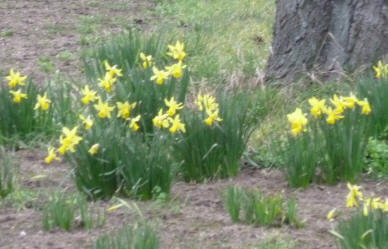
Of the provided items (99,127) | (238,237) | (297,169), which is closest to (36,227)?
(99,127)

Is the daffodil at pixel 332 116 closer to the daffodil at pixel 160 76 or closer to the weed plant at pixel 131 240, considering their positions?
the daffodil at pixel 160 76

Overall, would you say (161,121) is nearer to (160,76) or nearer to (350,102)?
(160,76)

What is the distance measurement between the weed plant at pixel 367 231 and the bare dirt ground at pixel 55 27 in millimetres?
4184

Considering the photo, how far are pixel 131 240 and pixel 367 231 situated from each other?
35.2 inches

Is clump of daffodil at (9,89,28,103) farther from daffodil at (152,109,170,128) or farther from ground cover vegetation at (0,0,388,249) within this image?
daffodil at (152,109,170,128)

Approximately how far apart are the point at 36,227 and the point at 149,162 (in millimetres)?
632

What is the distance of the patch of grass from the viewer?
24.8ft

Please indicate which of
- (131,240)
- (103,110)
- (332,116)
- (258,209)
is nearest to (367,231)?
(258,209)

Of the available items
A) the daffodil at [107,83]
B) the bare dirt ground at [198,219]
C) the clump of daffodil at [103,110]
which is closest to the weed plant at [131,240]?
the bare dirt ground at [198,219]

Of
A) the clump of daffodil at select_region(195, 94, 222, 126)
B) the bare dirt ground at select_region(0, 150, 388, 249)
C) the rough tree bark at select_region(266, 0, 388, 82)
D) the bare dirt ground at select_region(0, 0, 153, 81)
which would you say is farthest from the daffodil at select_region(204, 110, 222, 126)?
the bare dirt ground at select_region(0, 0, 153, 81)

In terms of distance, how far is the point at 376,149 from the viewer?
5191 mm

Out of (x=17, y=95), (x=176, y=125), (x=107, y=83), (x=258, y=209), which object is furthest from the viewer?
(x=17, y=95)

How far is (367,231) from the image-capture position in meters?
3.71

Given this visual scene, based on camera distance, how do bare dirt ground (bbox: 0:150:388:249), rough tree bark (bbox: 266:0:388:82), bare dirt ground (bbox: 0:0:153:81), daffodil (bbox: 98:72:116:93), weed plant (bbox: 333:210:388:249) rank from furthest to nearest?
bare dirt ground (bbox: 0:0:153:81)
rough tree bark (bbox: 266:0:388:82)
daffodil (bbox: 98:72:116:93)
bare dirt ground (bbox: 0:150:388:249)
weed plant (bbox: 333:210:388:249)
